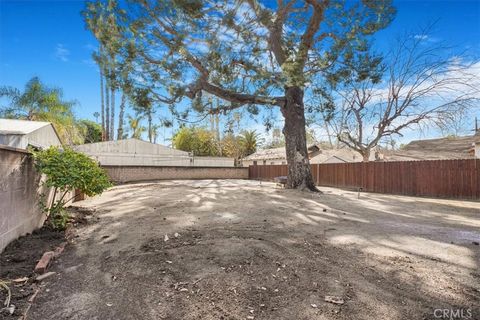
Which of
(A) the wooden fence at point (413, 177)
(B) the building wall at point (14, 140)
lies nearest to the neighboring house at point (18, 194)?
(B) the building wall at point (14, 140)

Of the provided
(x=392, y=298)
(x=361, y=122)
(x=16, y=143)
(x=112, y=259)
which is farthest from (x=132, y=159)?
(x=392, y=298)

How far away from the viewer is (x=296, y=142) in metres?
10.9

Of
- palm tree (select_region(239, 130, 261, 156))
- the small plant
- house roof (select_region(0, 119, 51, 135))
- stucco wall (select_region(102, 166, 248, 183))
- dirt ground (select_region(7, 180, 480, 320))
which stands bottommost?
A: dirt ground (select_region(7, 180, 480, 320))

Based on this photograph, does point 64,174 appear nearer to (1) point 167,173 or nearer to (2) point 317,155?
(1) point 167,173

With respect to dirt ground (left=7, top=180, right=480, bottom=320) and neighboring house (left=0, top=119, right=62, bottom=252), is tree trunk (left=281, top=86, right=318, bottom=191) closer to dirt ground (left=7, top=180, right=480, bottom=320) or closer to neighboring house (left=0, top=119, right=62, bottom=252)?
dirt ground (left=7, top=180, right=480, bottom=320)

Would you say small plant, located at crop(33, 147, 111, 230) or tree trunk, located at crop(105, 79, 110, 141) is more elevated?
tree trunk, located at crop(105, 79, 110, 141)

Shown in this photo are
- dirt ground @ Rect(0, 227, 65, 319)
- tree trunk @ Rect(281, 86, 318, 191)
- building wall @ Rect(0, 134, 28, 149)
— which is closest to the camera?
dirt ground @ Rect(0, 227, 65, 319)

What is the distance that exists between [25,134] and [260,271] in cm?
673

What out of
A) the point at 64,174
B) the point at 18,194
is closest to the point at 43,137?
the point at 64,174

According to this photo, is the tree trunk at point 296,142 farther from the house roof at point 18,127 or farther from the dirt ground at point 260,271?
the house roof at point 18,127

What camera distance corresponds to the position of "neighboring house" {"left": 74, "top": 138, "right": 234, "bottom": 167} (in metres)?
19.9
